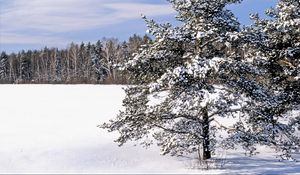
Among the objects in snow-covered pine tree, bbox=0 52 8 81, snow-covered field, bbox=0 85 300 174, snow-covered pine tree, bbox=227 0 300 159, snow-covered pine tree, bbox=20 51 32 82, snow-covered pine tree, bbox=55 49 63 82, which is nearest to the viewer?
snow-covered pine tree, bbox=227 0 300 159

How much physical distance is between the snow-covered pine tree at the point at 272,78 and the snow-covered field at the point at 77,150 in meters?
1.80

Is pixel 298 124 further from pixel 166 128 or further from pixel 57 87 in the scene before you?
pixel 57 87

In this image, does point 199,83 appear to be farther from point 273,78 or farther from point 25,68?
point 25,68

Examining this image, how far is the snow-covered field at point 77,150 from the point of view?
1997cm

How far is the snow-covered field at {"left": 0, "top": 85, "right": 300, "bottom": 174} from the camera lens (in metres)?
20.0

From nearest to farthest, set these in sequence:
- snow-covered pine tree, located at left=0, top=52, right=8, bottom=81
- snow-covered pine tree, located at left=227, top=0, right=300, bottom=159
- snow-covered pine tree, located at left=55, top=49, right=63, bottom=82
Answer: snow-covered pine tree, located at left=227, top=0, right=300, bottom=159, snow-covered pine tree, located at left=55, top=49, right=63, bottom=82, snow-covered pine tree, located at left=0, top=52, right=8, bottom=81

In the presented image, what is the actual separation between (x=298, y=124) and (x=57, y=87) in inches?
1298

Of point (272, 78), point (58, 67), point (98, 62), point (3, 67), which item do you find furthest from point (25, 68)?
point (272, 78)

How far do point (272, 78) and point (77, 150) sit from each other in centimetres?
934

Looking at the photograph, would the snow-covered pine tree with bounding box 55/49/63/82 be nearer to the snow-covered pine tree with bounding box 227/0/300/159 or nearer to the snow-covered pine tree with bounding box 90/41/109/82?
the snow-covered pine tree with bounding box 90/41/109/82

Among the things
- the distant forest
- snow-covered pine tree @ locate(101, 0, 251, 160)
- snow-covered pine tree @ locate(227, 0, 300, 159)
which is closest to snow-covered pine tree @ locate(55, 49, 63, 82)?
the distant forest

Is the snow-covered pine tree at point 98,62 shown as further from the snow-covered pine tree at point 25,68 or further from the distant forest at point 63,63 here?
the snow-covered pine tree at point 25,68

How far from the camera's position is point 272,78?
21234mm

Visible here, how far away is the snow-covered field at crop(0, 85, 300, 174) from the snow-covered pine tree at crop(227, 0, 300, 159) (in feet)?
5.90
